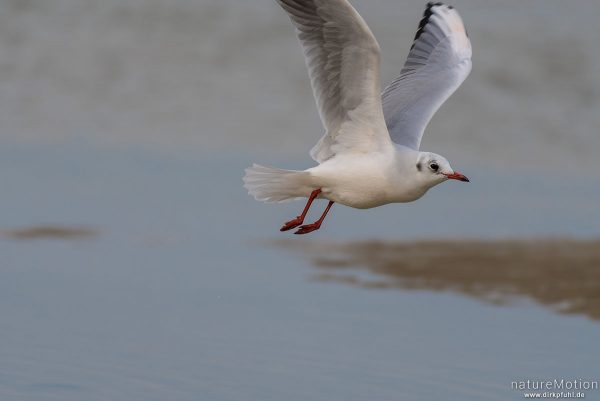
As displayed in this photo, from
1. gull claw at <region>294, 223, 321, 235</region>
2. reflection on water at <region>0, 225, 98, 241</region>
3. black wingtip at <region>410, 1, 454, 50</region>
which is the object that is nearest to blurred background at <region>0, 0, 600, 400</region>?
reflection on water at <region>0, 225, 98, 241</region>

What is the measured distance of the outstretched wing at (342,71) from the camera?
7.14 meters

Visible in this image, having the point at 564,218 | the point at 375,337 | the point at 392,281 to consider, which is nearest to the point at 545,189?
the point at 564,218

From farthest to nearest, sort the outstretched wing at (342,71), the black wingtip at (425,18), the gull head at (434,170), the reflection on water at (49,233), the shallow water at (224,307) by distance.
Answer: the reflection on water at (49,233)
the black wingtip at (425,18)
the shallow water at (224,307)
the gull head at (434,170)
the outstretched wing at (342,71)

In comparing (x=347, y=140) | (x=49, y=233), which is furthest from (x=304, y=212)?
(x=49, y=233)

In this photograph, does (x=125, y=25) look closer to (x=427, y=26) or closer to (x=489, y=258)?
(x=489, y=258)

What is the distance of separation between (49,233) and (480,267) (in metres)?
3.24

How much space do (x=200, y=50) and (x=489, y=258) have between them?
22.6ft

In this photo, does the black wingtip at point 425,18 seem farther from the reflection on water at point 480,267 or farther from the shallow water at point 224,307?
the reflection on water at point 480,267

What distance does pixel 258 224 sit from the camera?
1173 centimetres

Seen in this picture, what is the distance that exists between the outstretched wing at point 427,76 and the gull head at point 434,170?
63 centimetres

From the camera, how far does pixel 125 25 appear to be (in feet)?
58.4

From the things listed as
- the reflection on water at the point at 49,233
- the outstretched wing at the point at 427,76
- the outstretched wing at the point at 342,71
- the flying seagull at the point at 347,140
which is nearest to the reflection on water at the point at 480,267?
the reflection on water at the point at 49,233

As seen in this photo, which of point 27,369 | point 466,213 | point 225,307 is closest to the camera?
point 27,369

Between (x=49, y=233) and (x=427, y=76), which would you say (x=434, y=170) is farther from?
(x=49, y=233)
